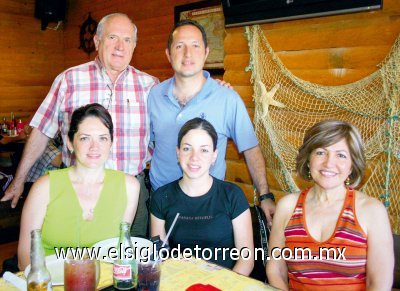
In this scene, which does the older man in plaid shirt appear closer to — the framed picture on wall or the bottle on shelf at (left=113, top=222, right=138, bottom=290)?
the bottle on shelf at (left=113, top=222, right=138, bottom=290)

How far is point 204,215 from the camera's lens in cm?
190

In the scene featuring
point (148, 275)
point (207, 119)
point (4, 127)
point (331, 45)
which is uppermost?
point (4, 127)

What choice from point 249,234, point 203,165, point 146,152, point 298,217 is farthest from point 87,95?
point 298,217

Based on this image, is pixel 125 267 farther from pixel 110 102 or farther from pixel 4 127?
pixel 4 127

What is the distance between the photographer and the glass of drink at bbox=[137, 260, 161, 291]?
1.30 m

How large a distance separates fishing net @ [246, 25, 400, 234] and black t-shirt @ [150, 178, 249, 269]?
1.09 metres

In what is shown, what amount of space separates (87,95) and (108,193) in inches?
32.4

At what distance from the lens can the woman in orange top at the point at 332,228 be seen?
1517 millimetres

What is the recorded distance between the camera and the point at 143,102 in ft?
8.42

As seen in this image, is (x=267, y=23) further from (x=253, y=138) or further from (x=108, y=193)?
(x=108, y=193)

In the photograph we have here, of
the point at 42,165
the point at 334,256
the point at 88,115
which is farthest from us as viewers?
the point at 42,165

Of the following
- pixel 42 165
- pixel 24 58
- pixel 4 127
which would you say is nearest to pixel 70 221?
pixel 42 165

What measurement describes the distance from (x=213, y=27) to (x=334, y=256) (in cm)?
348

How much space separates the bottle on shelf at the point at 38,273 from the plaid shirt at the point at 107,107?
127cm
